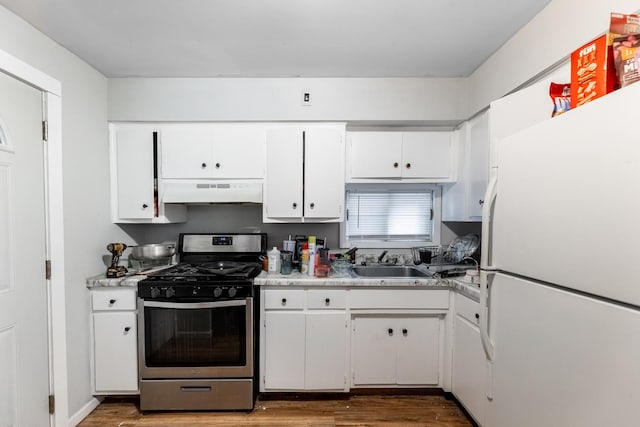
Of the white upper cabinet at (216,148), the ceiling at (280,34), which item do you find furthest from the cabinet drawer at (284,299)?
the ceiling at (280,34)

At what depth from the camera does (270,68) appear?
6.89 feet

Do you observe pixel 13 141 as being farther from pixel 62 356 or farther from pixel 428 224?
pixel 428 224

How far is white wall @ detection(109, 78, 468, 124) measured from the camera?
223 centimetres

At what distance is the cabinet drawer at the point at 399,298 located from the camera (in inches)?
80.2

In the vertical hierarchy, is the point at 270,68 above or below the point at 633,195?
above

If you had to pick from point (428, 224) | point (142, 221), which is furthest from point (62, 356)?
point (428, 224)

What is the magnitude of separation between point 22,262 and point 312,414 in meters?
1.97

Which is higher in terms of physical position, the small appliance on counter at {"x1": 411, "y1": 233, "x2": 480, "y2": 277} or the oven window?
the small appliance on counter at {"x1": 411, "y1": 233, "x2": 480, "y2": 277}

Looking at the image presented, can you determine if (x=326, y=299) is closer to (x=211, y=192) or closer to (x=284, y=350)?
(x=284, y=350)

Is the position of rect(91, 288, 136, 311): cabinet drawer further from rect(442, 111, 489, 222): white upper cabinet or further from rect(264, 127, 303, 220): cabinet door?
rect(442, 111, 489, 222): white upper cabinet

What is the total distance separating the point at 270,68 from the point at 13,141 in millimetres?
1558

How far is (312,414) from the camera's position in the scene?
1946 mm

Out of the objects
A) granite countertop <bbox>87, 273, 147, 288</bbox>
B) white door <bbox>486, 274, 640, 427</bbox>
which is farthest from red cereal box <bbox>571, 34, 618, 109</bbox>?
granite countertop <bbox>87, 273, 147, 288</bbox>

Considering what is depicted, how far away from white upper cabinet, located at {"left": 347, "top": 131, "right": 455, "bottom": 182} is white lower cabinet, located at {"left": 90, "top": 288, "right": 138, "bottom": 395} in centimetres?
194
